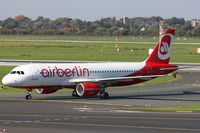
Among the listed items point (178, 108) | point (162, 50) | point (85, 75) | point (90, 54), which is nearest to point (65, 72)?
point (85, 75)

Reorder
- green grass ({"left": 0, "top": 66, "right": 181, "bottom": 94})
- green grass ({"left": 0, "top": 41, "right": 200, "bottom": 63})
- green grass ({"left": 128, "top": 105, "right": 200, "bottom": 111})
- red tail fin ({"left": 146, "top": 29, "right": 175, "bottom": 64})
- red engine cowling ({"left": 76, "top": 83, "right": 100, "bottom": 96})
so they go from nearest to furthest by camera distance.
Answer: green grass ({"left": 128, "top": 105, "right": 200, "bottom": 111}) → red engine cowling ({"left": 76, "top": 83, "right": 100, "bottom": 96}) → red tail fin ({"left": 146, "top": 29, "right": 175, "bottom": 64}) → green grass ({"left": 0, "top": 66, "right": 181, "bottom": 94}) → green grass ({"left": 0, "top": 41, "right": 200, "bottom": 63})

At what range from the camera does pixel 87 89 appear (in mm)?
61156

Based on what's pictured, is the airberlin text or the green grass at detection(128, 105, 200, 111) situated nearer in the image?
the green grass at detection(128, 105, 200, 111)

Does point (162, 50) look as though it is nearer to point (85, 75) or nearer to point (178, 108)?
point (85, 75)

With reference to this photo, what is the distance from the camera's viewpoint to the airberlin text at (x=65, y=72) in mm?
61250

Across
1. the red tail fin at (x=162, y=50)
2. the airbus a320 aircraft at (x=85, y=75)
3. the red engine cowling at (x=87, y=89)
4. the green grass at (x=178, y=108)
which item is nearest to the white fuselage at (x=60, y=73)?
the airbus a320 aircraft at (x=85, y=75)

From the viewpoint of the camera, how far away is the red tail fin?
69.1 metres

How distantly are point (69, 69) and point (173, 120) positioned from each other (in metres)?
21.6

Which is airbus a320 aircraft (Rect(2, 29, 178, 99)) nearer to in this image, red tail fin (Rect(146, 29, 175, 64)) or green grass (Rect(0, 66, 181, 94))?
red tail fin (Rect(146, 29, 175, 64))

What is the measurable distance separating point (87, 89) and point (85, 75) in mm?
3203

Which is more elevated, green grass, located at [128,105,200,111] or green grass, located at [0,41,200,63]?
green grass, located at [0,41,200,63]

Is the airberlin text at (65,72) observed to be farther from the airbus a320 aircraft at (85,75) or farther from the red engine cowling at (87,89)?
the red engine cowling at (87,89)

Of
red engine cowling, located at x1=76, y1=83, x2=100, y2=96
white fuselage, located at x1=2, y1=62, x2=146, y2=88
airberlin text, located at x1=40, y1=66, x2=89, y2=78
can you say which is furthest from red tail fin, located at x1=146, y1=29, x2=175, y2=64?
red engine cowling, located at x1=76, y1=83, x2=100, y2=96

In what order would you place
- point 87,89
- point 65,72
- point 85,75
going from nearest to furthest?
1. point 87,89
2. point 65,72
3. point 85,75
